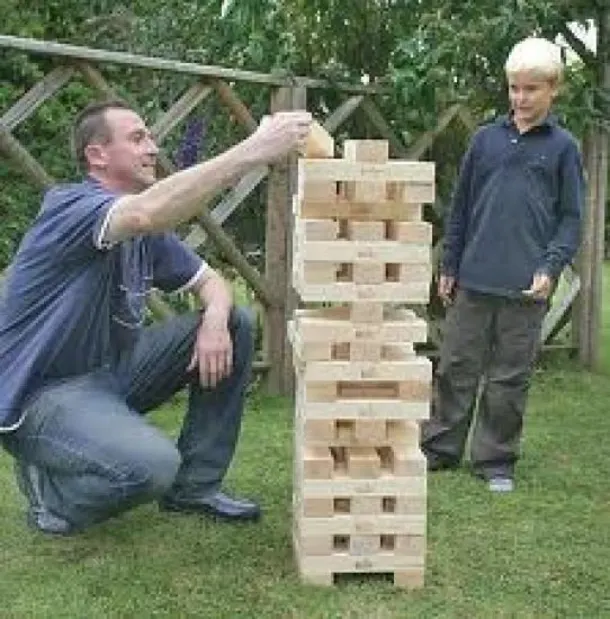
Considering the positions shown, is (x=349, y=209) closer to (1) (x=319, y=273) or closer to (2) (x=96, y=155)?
(1) (x=319, y=273)

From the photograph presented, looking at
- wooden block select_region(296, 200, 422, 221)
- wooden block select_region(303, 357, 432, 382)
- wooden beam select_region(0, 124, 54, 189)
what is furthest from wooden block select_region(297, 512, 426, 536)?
wooden beam select_region(0, 124, 54, 189)

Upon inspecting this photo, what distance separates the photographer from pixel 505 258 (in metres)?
4.95

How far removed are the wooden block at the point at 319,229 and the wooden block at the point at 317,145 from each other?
197 mm

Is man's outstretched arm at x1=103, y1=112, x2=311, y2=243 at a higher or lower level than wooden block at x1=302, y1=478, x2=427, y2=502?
higher

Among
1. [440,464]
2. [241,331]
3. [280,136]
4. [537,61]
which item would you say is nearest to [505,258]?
[537,61]

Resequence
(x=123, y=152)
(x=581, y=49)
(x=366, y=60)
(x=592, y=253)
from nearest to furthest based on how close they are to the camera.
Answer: (x=123, y=152) → (x=366, y=60) → (x=581, y=49) → (x=592, y=253)

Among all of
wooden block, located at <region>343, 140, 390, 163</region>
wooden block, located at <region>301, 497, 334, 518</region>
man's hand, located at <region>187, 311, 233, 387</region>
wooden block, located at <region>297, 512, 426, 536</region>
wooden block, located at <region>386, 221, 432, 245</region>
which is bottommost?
wooden block, located at <region>297, 512, 426, 536</region>

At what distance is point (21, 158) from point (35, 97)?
0.28 m

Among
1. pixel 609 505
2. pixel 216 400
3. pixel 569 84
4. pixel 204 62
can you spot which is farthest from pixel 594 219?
pixel 216 400

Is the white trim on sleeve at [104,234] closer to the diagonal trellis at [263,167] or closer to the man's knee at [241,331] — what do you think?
the man's knee at [241,331]

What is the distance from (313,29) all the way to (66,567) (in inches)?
149

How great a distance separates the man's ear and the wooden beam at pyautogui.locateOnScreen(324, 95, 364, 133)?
249cm

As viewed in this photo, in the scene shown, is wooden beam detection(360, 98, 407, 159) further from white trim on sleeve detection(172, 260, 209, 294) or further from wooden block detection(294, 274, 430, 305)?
wooden block detection(294, 274, 430, 305)

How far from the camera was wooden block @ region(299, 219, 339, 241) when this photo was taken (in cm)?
374
